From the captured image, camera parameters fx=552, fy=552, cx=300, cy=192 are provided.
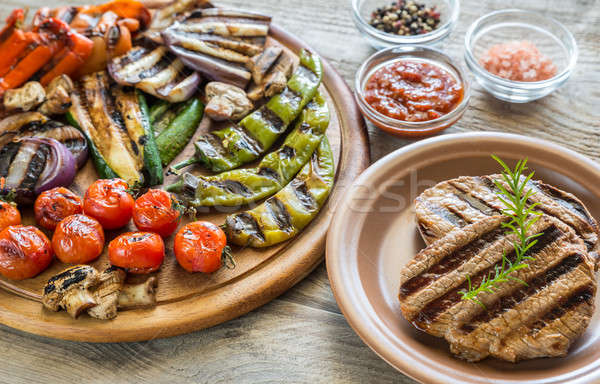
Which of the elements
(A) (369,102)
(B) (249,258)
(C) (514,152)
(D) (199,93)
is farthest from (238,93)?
(C) (514,152)

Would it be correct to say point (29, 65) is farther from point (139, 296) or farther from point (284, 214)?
point (284, 214)

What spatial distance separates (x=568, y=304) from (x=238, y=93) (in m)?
2.73

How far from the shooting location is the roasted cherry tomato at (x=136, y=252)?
3373 millimetres

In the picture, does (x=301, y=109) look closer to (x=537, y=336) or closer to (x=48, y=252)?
(x=48, y=252)

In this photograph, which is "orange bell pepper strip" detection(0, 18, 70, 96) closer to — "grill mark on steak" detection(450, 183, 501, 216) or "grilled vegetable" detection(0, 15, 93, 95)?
"grilled vegetable" detection(0, 15, 93, 95)

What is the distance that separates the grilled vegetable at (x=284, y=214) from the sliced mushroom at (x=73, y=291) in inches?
35.3

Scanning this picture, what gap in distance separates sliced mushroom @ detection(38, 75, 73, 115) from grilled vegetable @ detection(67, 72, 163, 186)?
0.21 feet

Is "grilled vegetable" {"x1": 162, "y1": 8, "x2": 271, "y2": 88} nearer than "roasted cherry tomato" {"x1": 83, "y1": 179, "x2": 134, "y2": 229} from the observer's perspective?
No

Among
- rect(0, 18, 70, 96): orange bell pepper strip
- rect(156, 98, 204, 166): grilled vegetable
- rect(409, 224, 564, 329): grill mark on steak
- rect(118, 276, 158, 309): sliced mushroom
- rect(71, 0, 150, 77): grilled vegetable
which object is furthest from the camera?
rect(71, 0, 150, 77): grilled vegetable

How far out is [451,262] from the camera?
10.2ft

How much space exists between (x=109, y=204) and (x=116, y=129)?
81cm

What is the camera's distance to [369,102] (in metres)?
4.34

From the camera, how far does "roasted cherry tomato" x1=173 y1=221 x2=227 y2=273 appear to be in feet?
11.1

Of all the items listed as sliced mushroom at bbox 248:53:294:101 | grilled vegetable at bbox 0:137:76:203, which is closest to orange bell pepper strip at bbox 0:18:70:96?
grilled vegetable at bbox 0:137:76:203
